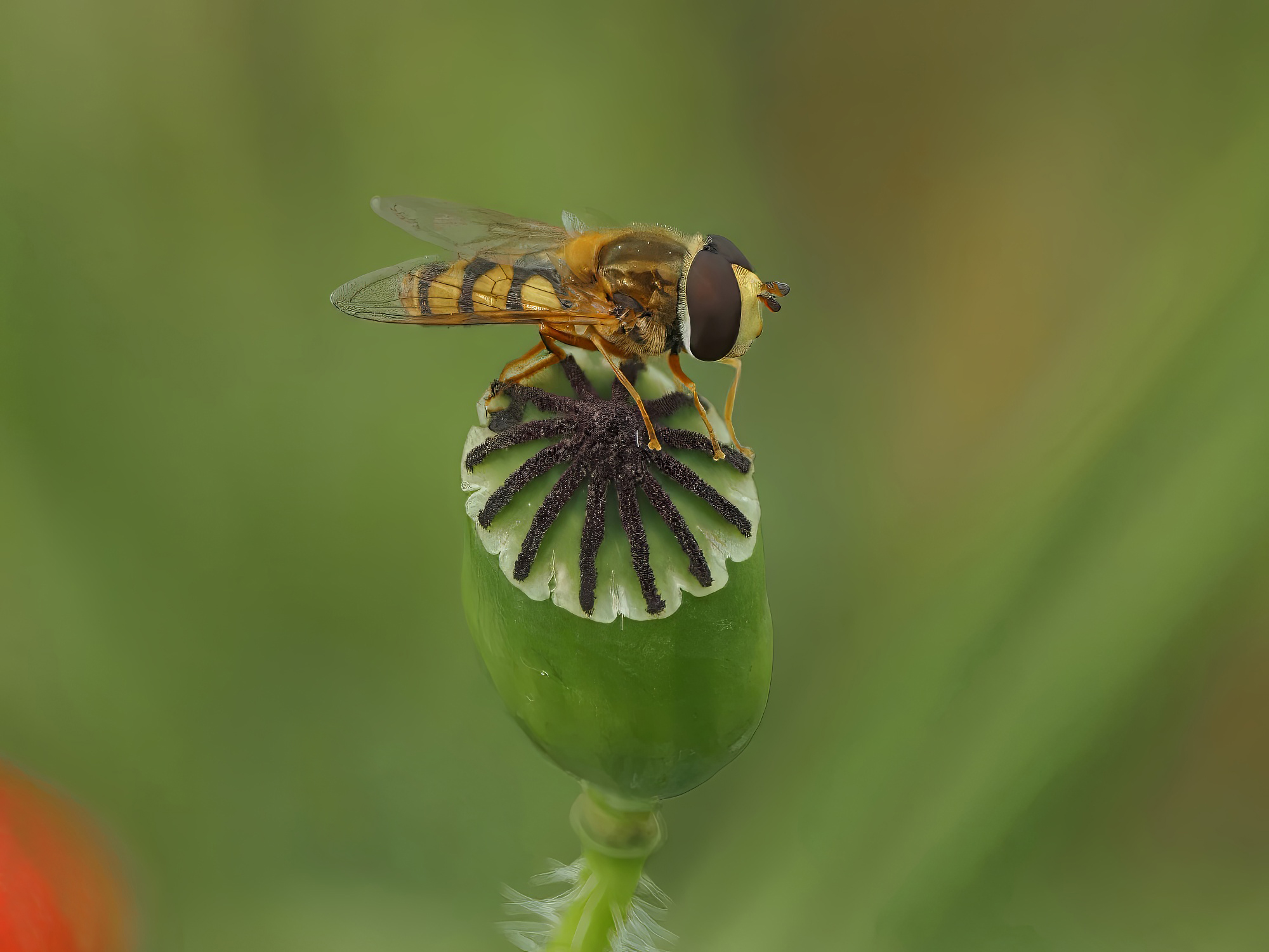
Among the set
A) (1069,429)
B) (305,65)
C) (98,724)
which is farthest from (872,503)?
(98,724)

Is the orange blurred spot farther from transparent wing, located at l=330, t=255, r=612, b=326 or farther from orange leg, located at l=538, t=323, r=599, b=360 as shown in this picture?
orange leg, located at l=538, t=323, r=599, b=360

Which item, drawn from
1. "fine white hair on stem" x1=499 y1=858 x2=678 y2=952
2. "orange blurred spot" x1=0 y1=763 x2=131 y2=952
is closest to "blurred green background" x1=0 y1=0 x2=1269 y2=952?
"orange blurred spot" x1=0 y1=763 x2=131 y2=952

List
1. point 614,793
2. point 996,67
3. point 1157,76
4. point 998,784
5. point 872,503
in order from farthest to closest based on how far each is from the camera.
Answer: point 872,503 → point 996,67 → point 1157,76 → point 998,784 → point 614,793

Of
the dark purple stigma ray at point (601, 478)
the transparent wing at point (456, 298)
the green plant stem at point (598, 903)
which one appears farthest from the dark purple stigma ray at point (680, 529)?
the green plant stem at point (598, 903)

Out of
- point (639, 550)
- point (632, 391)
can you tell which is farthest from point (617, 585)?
point (632, 391)

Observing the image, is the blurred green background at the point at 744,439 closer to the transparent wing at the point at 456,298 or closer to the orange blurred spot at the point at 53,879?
the orange blurred spot at the point at 53,879

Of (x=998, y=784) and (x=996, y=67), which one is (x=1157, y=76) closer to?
(x=996, y=67)
